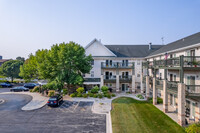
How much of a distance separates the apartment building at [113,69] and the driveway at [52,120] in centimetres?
1155

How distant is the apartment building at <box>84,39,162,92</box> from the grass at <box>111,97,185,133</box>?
1112cm

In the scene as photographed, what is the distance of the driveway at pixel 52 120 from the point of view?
12023mm

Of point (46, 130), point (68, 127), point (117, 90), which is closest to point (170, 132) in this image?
point (68, 127)

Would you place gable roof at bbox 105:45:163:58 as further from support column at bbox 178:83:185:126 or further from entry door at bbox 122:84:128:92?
support column at bbox 178:83:185:126

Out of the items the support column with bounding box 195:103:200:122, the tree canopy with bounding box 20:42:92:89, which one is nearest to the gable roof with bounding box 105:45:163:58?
the tree canopy with bounding box 20:42:92:89

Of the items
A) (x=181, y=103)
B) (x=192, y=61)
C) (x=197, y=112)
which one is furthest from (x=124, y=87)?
(x=192, y=61)

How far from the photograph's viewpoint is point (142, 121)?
13.4m

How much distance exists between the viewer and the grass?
11547mm

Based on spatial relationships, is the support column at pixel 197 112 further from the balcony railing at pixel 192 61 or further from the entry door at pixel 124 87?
the entry door at pixel 124 87

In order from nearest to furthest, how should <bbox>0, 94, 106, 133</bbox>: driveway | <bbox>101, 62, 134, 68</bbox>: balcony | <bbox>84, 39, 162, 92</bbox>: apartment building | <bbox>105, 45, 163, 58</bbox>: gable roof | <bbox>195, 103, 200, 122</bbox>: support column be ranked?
<bbox>0, 94, 106, 133</bbox>: driveway → <bbox>195, 103, 200, 122</bbox>: support column → <bbox>84, 39, 162, 92</bbox>: apartment building → <bbox>101, 62, 134, 68</bbox>: balcony → <bbox>105, 45, 163, 58</bbox>: gable roof

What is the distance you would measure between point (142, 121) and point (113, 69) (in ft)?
56.1

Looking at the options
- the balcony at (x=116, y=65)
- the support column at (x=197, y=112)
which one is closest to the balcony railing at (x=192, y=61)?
the support column at (x=197, y=112)

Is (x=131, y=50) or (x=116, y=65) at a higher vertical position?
(x=131, y=50)

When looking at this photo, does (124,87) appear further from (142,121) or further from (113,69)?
(142,121)
